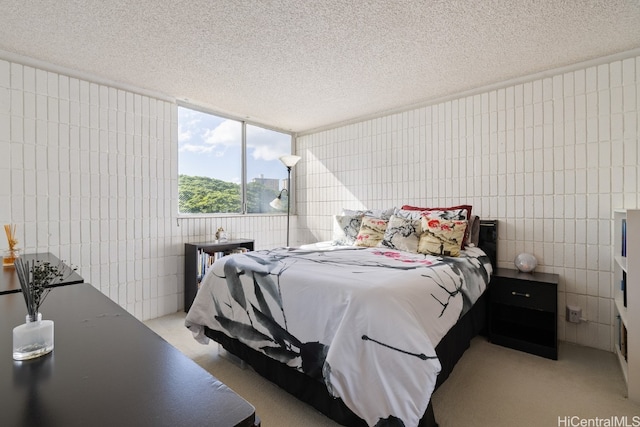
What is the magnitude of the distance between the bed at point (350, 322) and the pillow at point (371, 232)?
43 cm

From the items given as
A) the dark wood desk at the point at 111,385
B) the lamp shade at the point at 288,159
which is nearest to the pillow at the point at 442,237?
the lamp shade at the point at 288,159

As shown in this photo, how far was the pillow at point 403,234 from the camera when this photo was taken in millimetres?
2703

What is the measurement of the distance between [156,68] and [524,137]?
330cm

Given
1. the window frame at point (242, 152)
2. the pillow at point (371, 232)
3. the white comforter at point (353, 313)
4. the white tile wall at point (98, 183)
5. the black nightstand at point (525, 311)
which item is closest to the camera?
the white comforter at point (353, 313)

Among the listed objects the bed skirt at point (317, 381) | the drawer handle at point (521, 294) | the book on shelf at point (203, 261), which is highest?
the book on shelf at point (203, 261)

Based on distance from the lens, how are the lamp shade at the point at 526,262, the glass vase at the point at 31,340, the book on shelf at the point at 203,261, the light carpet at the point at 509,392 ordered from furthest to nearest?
the book on shelf at the point at 203,261
the lamp shade at the point at 526,262
the light carpet at the point at 509,392
the glass vase at the point at 31,340

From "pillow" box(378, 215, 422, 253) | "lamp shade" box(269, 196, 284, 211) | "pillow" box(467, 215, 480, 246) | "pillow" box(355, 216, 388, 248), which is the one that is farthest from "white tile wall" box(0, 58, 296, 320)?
"pillow" box(467, 215, 480, 246)

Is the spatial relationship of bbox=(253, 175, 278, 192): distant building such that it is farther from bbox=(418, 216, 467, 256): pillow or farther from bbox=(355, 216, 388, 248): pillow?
bbox=(418, 216, 467, 256): pillow

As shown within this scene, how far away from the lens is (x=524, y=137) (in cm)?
278

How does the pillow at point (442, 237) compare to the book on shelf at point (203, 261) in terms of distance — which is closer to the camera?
the pillow at point (442, 237)

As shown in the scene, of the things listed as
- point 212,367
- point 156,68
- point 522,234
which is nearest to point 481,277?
point 522,234

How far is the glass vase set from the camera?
735mm

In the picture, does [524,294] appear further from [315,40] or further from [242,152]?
[242,152]

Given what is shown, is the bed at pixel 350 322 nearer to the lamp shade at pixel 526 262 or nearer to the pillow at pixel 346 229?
the lamp shade at pixel 526 262
